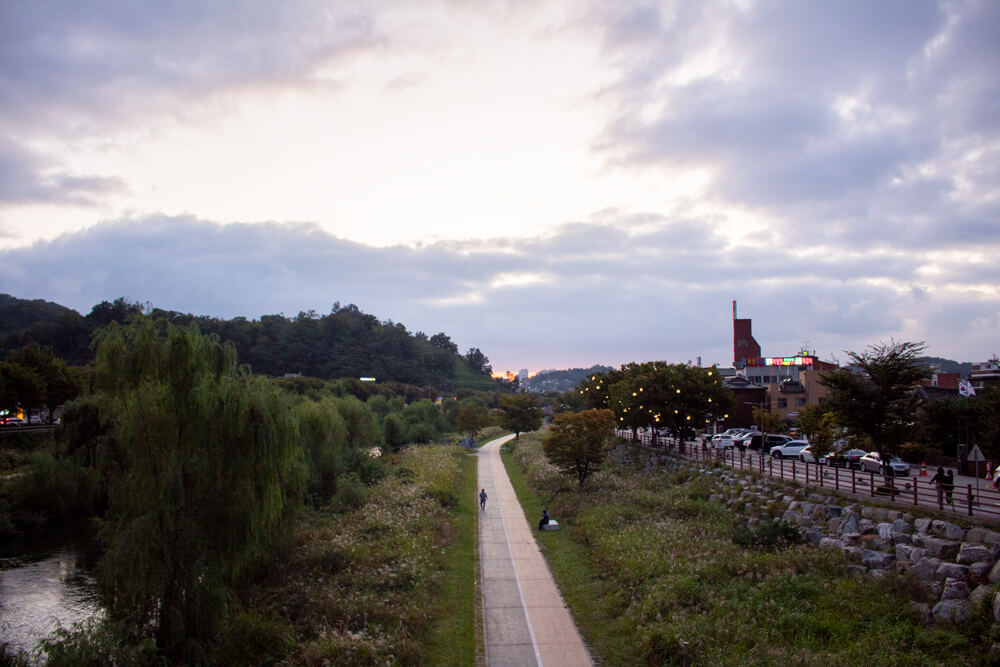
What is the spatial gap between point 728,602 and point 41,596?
26.2 metres

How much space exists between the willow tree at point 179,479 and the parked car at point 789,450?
111 feet

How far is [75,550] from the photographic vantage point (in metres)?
32.5

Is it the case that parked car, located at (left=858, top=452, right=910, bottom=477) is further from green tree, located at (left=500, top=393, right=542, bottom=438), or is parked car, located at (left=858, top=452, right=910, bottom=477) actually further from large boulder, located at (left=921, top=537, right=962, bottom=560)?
green tree, located at (left=500, top=393, right=542, bottom=438)

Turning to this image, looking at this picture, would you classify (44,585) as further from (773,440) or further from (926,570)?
(773,440)

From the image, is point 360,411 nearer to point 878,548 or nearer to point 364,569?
point 364,569

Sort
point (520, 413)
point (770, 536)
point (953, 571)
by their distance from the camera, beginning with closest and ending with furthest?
1. point (953, 571)
2. point (770, 536)
3. point (520, 413)

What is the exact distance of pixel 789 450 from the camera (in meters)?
41.4

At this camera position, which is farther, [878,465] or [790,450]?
[790,450]

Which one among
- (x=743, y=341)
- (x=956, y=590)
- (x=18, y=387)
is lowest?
(x=956, y=590)

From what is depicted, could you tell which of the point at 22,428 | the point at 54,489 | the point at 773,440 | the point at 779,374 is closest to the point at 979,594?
the point at 773,440

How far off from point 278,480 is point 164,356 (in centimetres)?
559

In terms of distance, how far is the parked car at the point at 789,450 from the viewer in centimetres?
4112

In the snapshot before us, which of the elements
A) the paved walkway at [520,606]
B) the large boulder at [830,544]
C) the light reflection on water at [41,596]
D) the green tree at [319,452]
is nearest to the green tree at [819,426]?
the large boulder at [830,544]

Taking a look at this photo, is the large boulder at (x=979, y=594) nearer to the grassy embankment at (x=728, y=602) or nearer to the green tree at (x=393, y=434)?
the grassy embankment at (x=728, y=602)
